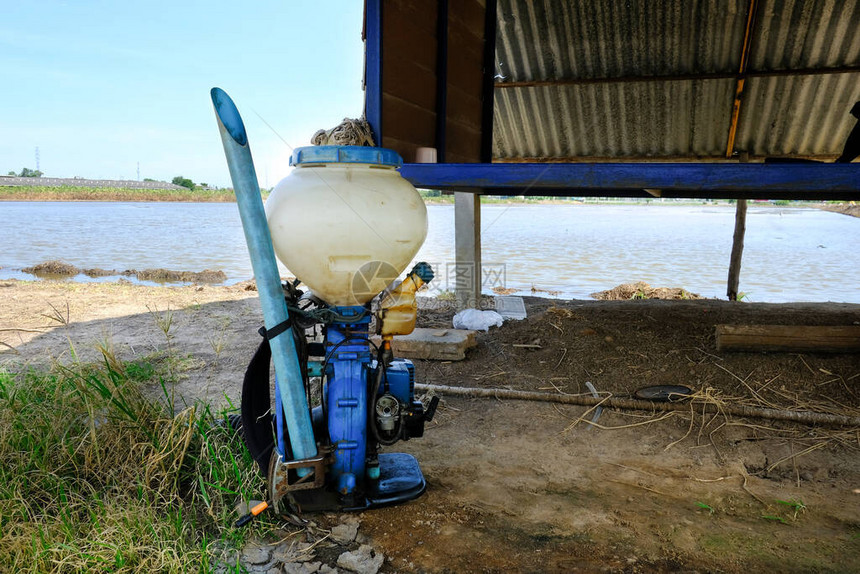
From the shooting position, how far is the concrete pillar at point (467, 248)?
21.4 ft

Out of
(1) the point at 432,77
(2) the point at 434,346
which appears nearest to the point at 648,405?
(2) the point at 434,346

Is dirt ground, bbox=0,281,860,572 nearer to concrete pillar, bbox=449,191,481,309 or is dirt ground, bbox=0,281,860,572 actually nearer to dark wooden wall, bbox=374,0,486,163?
concrete pillar, bbox=449,191,481,309

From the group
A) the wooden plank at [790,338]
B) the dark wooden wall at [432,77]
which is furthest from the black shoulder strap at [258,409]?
the wooden plank at [790,338]

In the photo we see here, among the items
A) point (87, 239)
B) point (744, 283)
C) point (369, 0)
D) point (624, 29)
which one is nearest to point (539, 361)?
point (369, 0)

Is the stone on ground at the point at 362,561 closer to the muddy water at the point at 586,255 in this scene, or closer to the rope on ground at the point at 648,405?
the rope on ground at the point at 648,405

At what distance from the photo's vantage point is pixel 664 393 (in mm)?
3785

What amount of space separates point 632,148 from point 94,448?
7.38m

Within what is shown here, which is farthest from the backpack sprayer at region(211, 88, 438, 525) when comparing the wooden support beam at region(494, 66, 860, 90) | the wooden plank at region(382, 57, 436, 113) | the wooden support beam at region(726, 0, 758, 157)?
the wooden support beam at region(726, 0, 758, 157)

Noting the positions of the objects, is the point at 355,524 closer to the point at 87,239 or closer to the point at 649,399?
the point at 649,399

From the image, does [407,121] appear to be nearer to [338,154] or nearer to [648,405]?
[338,154]

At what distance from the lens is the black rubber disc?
12.3ft

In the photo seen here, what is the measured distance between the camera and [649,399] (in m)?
3.79

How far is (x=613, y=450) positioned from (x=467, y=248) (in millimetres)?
3764

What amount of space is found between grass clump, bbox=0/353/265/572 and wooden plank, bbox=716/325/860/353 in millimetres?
3505
